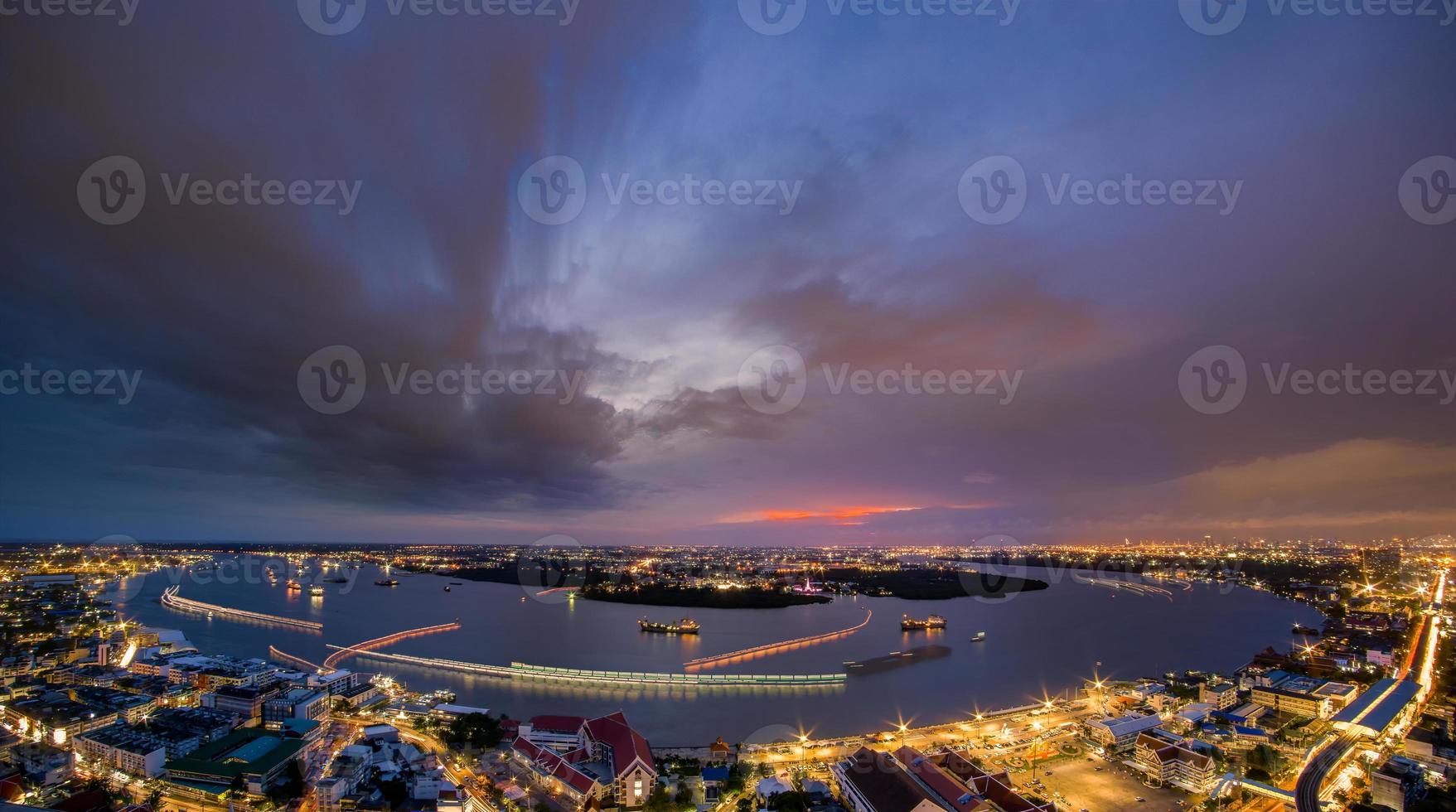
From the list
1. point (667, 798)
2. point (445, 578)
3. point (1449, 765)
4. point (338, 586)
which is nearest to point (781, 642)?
point (667, 798)

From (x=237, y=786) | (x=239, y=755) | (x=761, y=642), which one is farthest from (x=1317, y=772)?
(x=239, y=755)

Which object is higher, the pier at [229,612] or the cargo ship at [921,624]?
the pier at [229,612]

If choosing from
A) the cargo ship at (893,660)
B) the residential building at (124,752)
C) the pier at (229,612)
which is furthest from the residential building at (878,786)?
the pier at (229,612)

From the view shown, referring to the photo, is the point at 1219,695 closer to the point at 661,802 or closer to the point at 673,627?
the point at 661,802

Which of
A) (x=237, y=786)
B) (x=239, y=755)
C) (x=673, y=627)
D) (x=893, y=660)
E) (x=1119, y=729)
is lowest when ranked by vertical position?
(x=893, y=660)

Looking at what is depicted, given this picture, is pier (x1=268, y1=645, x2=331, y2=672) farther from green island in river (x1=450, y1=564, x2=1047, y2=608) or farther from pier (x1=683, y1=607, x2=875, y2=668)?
green island in river (x1=450, y1=564, x2=1047, y2=608)

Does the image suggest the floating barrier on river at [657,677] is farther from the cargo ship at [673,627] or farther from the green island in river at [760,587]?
the green island in river at [760,587]
